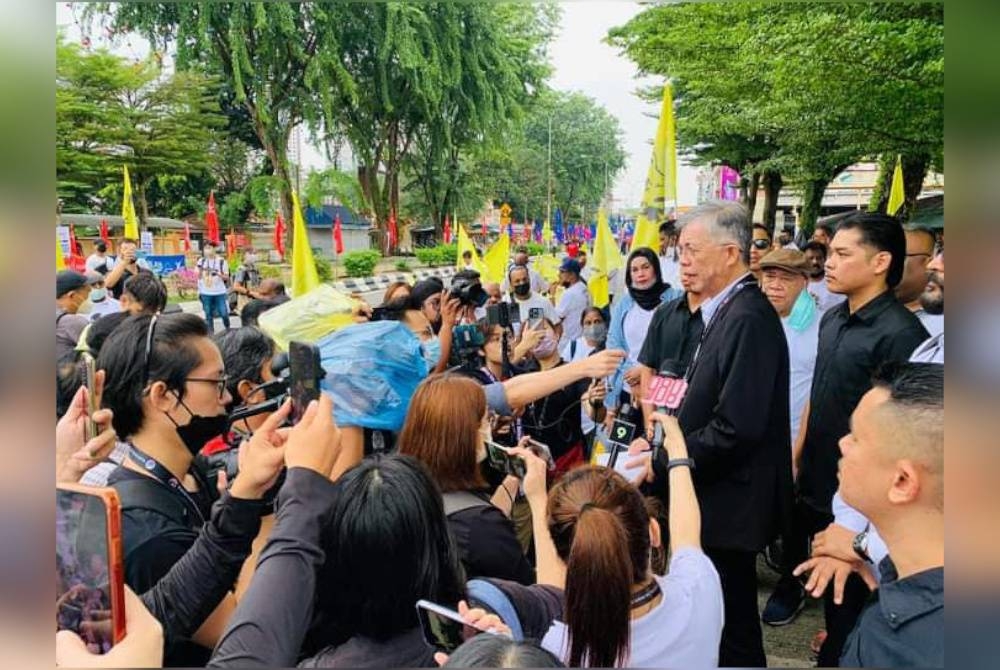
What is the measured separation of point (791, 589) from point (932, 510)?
1.73 metres

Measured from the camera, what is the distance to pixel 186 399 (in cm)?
169

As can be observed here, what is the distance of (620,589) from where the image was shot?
1336 mm

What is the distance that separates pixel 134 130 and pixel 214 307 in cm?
69

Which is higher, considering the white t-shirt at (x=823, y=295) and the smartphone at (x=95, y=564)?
the white t-shirt at (x=823, y=295)

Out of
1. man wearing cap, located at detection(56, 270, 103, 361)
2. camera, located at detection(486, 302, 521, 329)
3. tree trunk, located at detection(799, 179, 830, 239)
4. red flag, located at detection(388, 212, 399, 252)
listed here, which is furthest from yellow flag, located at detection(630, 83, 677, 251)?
tree trunk, located at detection(799, 179, 830, 239)

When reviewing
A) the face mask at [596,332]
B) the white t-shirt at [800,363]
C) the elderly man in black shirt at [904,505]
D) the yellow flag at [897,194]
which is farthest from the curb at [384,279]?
the yellow flag at [897,194]

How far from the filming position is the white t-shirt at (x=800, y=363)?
10.1 feet

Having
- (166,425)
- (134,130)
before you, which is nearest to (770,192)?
(134,130)

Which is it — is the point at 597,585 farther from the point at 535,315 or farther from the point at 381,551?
the point at 535,315

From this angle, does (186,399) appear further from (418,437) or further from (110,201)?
(110,201)

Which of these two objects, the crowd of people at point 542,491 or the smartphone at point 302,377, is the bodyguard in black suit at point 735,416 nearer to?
the crowd of people at point 542,491
